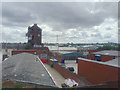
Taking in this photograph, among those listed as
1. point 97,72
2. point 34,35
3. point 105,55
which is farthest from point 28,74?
point 34,35

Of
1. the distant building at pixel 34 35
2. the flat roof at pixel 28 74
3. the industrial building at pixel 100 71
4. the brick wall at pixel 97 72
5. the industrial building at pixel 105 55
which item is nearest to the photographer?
the flat roof at pixel 28 74

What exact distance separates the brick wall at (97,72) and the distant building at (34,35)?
3795cm

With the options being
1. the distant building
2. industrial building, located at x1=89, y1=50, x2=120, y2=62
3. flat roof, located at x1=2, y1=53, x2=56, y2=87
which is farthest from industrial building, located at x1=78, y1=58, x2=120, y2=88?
the distant building

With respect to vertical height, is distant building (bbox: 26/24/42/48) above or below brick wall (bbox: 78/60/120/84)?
above

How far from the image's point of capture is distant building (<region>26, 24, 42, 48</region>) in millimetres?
51188

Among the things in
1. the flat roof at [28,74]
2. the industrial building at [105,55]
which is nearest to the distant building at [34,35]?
the industrial building at [105,55]

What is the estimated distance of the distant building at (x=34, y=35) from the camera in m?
51.2

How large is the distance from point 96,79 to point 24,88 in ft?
28.9

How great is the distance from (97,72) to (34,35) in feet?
140

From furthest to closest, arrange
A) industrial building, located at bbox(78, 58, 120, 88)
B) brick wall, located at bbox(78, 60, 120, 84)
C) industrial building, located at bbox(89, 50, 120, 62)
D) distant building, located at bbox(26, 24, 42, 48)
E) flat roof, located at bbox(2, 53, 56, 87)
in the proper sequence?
distant building, located at bbox(26, 24, 42, 48) → industrial building, located at bbox(89, 50, 120, 62) → brick wall, located at bbox(78, 60, 120, 84) → industrial building, located at bbox(78, 58, 120, 88) → flat roof, located at bbox(2, 53, 56, 87)

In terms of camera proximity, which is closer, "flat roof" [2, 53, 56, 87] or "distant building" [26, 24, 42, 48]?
"flat roof" [2, 53, 56, 87]

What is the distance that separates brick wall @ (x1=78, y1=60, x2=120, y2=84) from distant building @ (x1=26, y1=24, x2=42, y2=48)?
3795 cm

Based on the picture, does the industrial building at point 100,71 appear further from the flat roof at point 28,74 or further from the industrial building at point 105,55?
the industrial building at point 105,55

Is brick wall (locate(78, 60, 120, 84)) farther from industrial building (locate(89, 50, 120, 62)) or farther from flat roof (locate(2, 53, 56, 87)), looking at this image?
industrial building (locate(89, 50, 120, 62))
